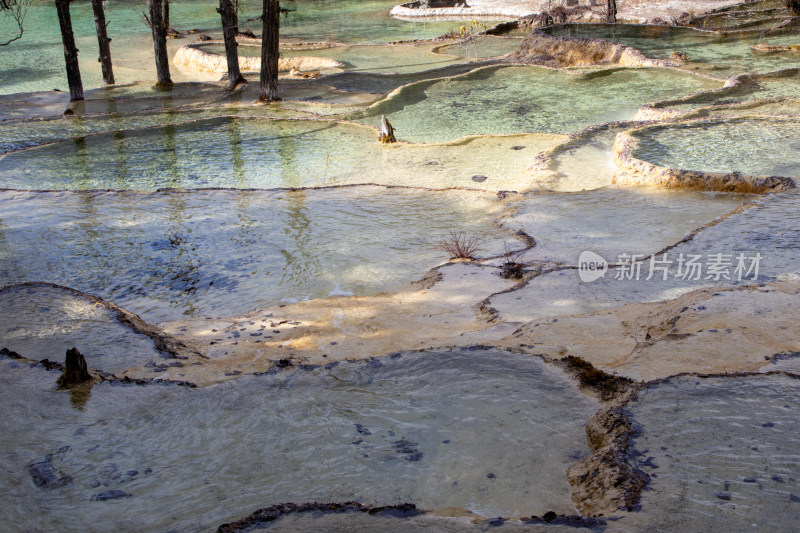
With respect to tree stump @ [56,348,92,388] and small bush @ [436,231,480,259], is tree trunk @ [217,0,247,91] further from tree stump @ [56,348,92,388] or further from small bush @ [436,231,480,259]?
tree stump @ [56,348,92,388]

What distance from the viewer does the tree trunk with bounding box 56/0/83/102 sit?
1366 cm

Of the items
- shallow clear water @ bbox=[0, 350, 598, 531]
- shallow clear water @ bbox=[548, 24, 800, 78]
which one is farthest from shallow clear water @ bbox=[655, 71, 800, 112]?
shallow clear water @ bbox=[0, 350, 598, 531]

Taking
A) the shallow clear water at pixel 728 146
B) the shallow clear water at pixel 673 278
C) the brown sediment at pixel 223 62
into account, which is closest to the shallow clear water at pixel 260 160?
the shallow clear water at pixel 728 146

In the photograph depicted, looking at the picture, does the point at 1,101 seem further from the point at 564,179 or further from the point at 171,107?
the point at 564,179

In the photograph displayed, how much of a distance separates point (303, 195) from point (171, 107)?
6.72 m

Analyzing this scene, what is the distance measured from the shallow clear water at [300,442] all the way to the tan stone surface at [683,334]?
38 cm

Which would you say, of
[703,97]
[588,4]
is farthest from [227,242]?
[588,4]

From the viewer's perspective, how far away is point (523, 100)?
12.8m

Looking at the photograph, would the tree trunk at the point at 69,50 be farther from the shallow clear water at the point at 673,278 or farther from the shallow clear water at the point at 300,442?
the shallow clear water at the point at 673,278

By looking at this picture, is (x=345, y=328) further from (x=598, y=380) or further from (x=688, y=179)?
(x=688, y=179)

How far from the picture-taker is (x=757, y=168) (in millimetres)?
7660

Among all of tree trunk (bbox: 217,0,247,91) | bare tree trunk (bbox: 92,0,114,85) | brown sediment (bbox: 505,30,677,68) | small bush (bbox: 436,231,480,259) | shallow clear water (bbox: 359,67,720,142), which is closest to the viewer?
small bush (bbox: 436,231,480,259)

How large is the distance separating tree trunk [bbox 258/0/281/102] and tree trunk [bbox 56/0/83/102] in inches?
147

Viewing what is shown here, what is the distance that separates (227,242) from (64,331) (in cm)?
258
